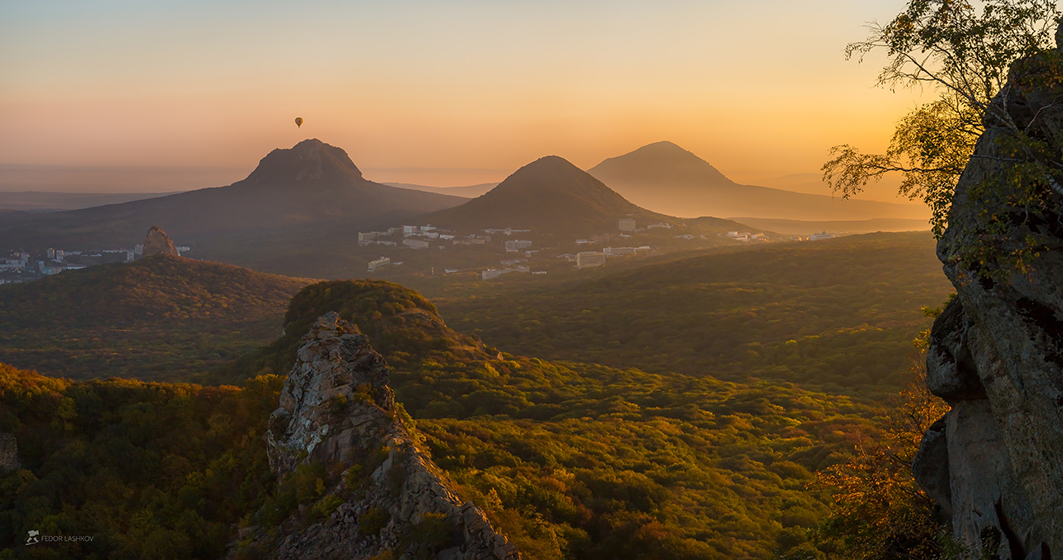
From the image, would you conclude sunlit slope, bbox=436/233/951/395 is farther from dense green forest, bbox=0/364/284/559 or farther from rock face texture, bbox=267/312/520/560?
dense green forest, bbox=0/364/284/559

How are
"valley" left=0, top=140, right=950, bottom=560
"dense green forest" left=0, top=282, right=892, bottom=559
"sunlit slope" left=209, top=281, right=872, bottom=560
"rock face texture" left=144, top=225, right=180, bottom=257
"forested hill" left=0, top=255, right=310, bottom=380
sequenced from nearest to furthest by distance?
"dense green forest" left=0, top=282, right=892, bottom=559 → "valley" left=0, top=140, right=950, bottom=560 → "sunlit slope" left=209, top=281, right=872, bottom=560 → "forested hill" left=0, top=255, right=310, bottom=380 → "rock face texture" left=144, top=225, right=180, bottom=257

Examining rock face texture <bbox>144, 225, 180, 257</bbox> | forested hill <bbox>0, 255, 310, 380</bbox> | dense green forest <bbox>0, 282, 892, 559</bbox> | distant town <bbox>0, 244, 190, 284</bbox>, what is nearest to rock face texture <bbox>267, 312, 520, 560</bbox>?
dense green forest <bbox>0, 282, 892, 559</bbox>

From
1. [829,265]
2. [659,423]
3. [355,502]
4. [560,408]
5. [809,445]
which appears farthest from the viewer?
[829,265]

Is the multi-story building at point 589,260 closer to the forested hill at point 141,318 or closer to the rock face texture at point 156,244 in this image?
the forested hill at point 141,318

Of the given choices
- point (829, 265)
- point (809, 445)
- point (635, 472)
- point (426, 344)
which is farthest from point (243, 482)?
point (829, 265)

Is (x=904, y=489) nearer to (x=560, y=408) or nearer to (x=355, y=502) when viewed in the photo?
(x=355, y=502)

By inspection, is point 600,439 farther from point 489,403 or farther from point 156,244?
point 156,244

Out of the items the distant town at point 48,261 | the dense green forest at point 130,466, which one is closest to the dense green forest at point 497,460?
the dense green forest at point 130,466
